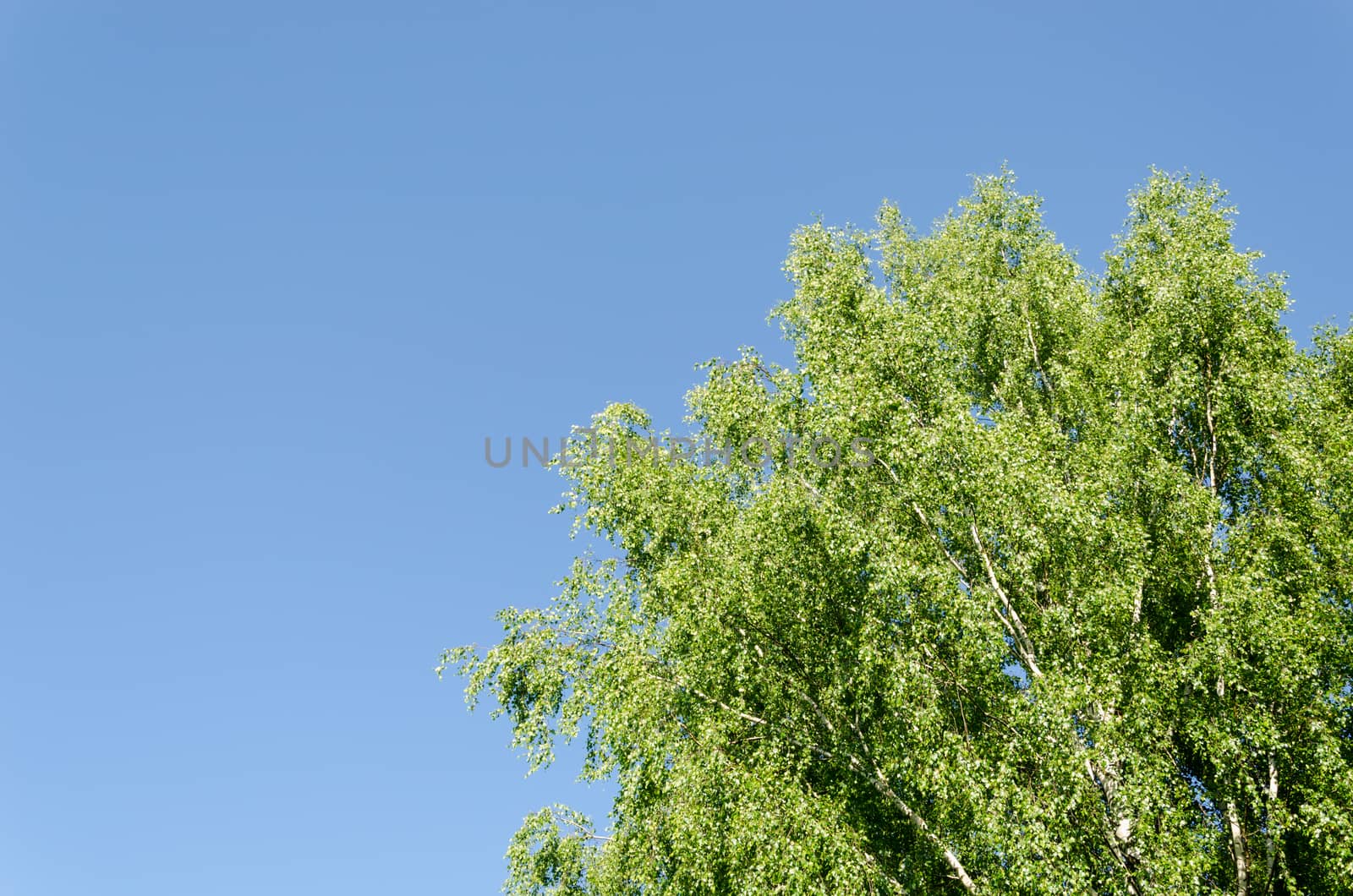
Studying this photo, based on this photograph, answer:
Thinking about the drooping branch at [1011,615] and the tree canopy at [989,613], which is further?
the drooping branch at [1011,615]

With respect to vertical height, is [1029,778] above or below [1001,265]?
below

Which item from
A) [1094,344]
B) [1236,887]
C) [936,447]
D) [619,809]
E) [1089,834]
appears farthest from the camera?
[1094,344]

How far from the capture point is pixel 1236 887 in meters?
16.2

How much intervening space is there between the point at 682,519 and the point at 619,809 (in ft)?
23.1

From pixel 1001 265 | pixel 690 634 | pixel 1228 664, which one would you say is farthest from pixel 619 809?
pixel 1001 265

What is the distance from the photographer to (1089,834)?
1498 centimetres

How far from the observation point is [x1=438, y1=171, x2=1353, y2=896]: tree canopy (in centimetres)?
1512

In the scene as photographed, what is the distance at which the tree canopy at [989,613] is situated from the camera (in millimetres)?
15125

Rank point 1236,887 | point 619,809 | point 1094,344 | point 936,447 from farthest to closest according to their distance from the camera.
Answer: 1. point 1094,344
2. point 619,809
3. point 936,447
4. point 1236,887

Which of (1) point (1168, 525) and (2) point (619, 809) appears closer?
(1) point (1168, 525)

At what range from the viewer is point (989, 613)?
16391mm

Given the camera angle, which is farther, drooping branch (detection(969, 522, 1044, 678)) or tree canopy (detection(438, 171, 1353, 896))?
drooping branch (detection(969, 522, 1044, 678))

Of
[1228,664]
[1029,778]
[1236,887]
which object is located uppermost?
[1228,664]

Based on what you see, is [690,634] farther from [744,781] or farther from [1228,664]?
[1228,664]
